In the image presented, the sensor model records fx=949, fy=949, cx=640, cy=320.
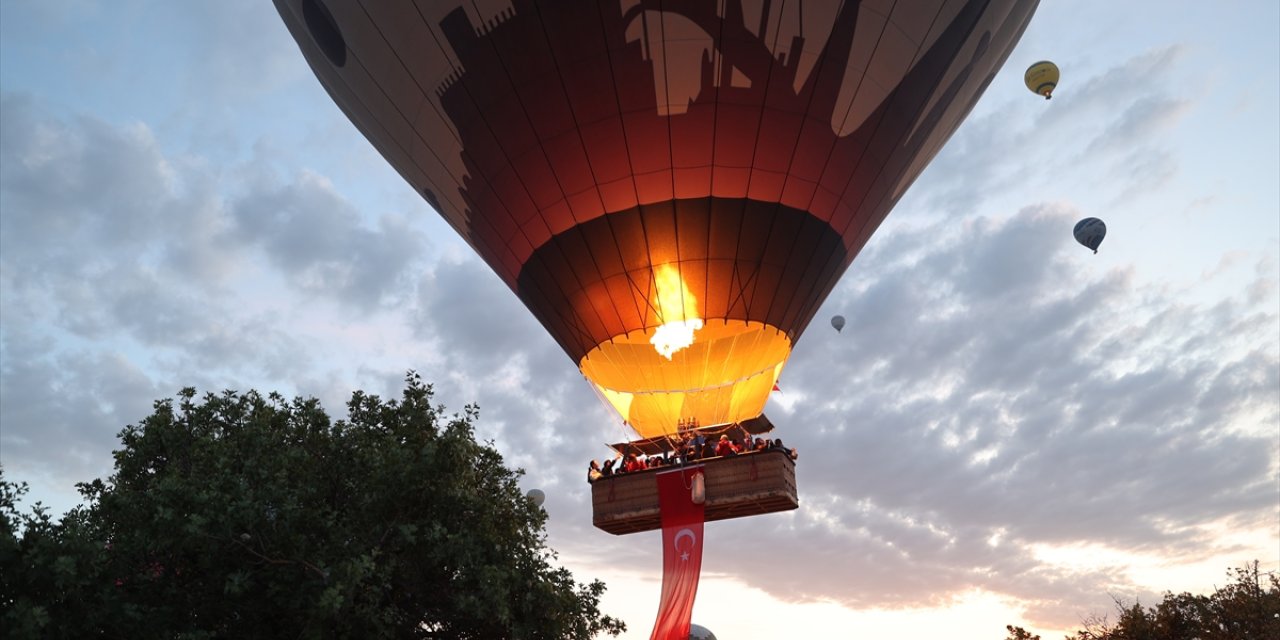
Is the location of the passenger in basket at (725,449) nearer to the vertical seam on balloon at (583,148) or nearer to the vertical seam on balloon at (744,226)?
the vertical seam on balloon at (744,226)

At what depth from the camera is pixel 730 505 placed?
18281 millimetres

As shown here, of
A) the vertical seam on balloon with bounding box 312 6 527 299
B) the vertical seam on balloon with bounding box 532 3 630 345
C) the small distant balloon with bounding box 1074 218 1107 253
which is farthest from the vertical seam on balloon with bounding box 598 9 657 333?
the small distant balloon with bounding box 1074 218 1107 253

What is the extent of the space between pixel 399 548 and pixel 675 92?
8.95 m

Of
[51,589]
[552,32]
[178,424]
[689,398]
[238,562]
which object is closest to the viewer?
[51,589]

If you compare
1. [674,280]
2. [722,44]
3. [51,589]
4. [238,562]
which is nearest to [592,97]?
[722,44]

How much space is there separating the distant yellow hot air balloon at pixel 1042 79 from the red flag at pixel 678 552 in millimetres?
19748

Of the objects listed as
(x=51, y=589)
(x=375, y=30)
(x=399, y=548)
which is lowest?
(x=51, y=589)

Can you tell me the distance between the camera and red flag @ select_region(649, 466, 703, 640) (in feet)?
60.4

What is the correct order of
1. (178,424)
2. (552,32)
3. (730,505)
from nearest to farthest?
(552,32)
(178,424)
(730,505)

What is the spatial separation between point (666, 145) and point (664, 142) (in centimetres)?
7

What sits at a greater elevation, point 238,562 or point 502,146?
point 502,146

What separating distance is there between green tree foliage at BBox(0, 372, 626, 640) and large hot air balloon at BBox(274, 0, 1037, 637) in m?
4.80

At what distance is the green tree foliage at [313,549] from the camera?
478 inches

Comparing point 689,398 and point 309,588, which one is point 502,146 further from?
point 309,588
